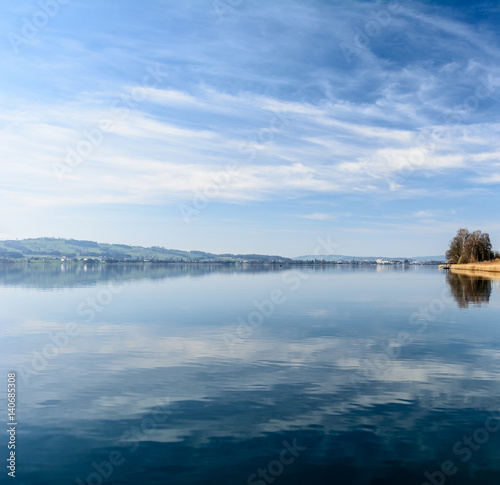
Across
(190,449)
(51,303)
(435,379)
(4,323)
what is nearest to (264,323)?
(435,379)

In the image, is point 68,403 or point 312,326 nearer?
point 68,403

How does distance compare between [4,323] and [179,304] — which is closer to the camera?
[4,323]

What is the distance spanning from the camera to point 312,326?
4047 cm

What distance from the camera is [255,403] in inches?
771

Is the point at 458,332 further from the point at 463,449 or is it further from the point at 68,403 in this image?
the point at 68,403

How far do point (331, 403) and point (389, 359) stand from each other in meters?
9.69

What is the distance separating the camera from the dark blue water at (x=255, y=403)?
14.0 m

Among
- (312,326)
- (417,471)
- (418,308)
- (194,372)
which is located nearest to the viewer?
(417,471)

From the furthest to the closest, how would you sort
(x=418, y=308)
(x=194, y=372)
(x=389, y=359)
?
(x=418, y=308) → (x=389, y=359) → (x=194, y=372)

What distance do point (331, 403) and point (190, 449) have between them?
23.3 feet

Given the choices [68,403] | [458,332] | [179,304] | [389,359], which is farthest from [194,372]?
[179,304]

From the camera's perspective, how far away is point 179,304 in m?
58.7

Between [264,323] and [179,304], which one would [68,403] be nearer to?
[264,323]

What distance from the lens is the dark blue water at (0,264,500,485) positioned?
551 inches
